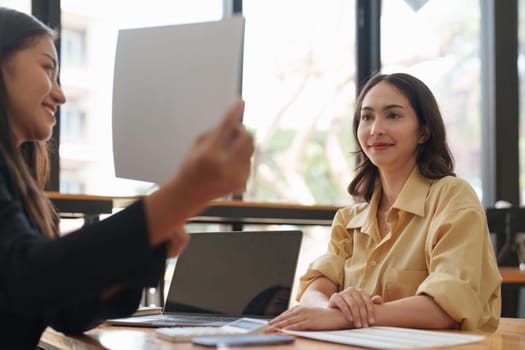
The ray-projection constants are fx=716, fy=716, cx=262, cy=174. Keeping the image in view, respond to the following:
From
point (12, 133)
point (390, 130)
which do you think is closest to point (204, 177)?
point (12, 133)

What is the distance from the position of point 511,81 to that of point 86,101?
2746 mm

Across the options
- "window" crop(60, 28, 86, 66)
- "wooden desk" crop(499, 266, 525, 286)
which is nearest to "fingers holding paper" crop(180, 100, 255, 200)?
"window" crop(60, 28, 86, 66)

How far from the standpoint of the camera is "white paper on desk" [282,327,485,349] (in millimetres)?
1213

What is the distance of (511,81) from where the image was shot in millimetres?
4648

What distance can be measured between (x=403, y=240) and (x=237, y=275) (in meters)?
0.51

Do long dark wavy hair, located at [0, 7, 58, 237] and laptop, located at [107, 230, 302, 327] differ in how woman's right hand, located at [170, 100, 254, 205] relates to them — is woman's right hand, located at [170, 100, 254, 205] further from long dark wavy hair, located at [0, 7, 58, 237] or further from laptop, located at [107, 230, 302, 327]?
laptop, located at [107, 230, 302, 327]

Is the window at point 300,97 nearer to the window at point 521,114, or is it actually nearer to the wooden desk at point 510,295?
the wooden desk at point 510,295

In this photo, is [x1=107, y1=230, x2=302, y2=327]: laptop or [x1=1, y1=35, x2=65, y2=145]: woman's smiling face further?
[x1=107, y1=230, x2=302, y2=327]: laptop

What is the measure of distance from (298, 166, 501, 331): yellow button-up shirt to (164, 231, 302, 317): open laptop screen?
0.34m

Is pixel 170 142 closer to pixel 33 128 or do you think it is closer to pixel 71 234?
pixel 71 234

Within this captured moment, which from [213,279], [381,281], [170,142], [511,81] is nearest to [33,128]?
[170,142]

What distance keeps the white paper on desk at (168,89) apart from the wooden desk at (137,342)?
32cm

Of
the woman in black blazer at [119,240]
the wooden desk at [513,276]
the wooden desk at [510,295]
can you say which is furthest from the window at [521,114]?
the woman in black blazer at [119,240]

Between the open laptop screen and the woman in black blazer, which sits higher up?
the woman in black blazer
